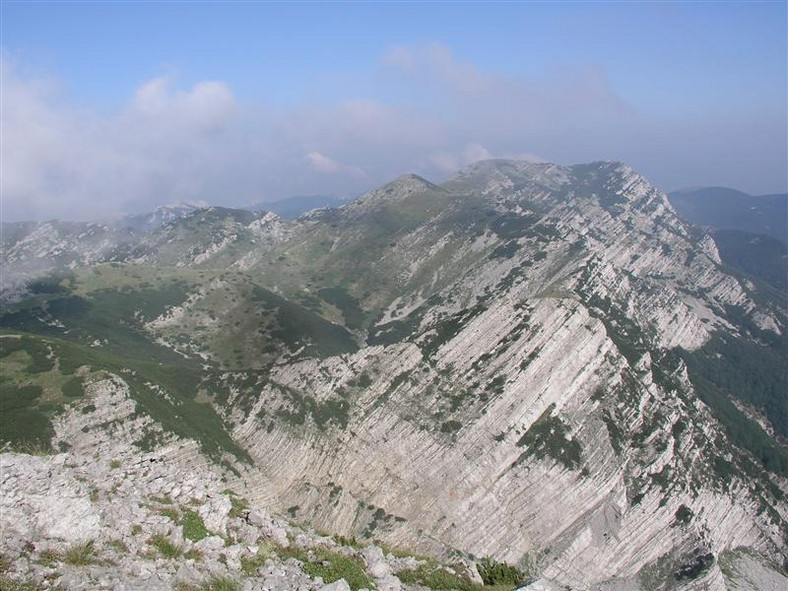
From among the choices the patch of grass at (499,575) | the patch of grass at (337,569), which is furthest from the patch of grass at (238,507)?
the patch of grass at (499,575)

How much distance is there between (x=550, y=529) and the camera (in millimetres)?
98312

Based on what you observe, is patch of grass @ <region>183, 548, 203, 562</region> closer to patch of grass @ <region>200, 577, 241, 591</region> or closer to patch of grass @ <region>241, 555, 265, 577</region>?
patch of grass @ <region>200, 577, 241, 591</region>

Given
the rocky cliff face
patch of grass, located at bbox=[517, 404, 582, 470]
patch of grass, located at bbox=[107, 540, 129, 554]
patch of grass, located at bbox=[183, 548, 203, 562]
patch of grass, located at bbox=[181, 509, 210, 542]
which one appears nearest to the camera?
patch of grass, located at bbox=[107, 540, 129, 554]

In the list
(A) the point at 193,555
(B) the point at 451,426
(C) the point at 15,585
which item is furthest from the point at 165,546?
(B) the point at 451,426

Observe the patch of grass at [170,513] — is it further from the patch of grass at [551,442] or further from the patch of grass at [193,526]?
the patch of grass at [551,442]

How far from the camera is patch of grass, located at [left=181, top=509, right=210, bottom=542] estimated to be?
1108 inches

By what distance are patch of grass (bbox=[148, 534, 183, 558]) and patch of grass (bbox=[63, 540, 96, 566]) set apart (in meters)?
2.84

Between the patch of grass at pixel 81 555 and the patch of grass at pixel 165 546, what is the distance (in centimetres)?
284

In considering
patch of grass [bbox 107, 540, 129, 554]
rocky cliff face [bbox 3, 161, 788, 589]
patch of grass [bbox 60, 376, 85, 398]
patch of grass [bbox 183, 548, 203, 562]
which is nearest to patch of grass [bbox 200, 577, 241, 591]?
patch of grass [bbox 183, 548, 203, 562]

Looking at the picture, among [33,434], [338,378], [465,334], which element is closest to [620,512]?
[465,334]

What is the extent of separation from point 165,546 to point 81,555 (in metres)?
3.93

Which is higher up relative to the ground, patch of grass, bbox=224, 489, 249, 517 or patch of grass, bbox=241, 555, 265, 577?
patch of grass, bbox=241, 555, 265, 577

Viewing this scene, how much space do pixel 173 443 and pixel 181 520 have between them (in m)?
73.3

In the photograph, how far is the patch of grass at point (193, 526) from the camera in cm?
2814
